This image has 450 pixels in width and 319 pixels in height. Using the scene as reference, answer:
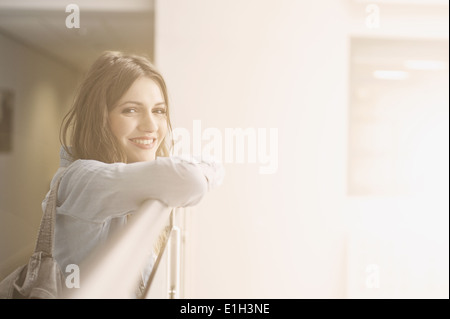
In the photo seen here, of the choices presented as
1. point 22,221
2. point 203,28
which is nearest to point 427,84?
point 203,28

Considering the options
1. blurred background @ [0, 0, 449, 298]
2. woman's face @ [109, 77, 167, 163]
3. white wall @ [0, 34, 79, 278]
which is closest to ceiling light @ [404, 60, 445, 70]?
blurred background @ [0, 0, 449, 298]

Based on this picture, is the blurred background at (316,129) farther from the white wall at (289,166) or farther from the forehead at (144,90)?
the forehead at (144,90)

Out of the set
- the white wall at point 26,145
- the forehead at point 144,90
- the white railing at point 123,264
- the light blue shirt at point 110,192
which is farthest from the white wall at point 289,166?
the white wall at point 26,145

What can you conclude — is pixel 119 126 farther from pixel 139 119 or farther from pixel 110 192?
pixel 110 192

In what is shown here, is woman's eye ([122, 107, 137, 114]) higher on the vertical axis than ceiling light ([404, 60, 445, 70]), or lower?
lower

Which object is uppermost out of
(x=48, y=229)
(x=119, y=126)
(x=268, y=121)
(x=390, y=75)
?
(x=390, y=75)

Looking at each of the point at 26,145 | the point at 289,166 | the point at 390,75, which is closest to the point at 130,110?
the point at 289,166

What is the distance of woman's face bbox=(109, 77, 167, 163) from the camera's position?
4.17 ft

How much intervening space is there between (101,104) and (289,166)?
117 cm

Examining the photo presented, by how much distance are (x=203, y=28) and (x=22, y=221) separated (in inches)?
99.4

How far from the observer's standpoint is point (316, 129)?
2.09m

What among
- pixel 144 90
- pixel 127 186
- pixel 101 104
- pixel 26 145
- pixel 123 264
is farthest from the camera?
pixel 26 145

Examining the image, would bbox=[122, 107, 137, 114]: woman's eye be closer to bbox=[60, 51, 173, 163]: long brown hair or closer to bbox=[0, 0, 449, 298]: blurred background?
bbox=[60, 51, 173, 163]: long brown hair
